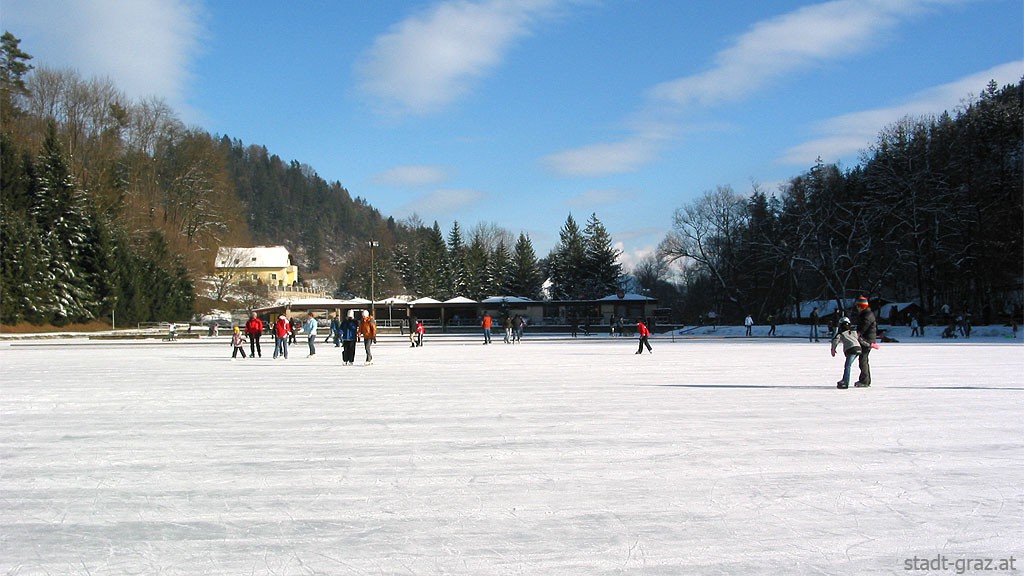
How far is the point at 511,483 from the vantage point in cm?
546

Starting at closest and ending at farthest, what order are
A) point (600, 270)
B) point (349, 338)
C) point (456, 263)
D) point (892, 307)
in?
point (349, 338) → point (892, 307) → point (600, 270) → point (456, 263)

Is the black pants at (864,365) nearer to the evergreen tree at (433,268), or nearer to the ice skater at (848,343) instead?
the ice skater at (848,343)

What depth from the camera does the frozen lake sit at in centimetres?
398

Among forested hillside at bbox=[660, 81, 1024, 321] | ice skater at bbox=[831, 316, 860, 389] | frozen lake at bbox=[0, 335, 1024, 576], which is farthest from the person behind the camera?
forested hillside at bbox=[660, 81, 1024, 321]

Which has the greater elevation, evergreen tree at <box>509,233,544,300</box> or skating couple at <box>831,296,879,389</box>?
evergreen tree at <box>509,233,544,300</box>

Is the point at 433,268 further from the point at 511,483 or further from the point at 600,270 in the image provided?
the point at 511,483

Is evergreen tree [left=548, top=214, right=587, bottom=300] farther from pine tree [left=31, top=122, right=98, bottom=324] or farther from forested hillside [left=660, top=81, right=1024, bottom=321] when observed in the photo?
pine tree [left=31, top=122, right=98, bottom=324]

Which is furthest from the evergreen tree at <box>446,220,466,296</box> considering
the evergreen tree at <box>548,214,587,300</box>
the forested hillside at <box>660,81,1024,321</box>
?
the forested hillside at <box>660,81,1024,321</box>

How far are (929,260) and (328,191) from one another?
417 feet

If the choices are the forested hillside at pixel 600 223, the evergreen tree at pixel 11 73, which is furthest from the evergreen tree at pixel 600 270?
the evergreen tree at pixel 11 73

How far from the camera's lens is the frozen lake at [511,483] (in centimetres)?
398

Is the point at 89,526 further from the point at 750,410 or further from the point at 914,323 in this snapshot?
the point at 914,323

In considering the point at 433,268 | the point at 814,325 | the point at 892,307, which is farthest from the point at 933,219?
the point at 433,268

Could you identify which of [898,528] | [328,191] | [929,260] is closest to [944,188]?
[929,260]
